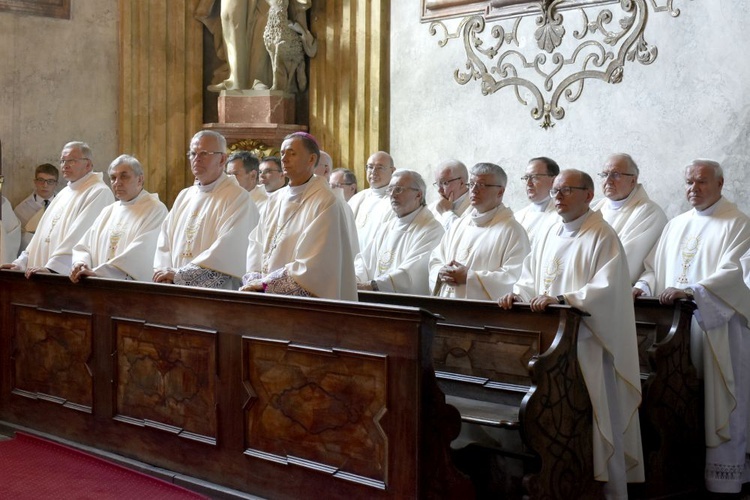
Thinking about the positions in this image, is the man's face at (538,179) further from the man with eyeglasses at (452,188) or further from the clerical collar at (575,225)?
the clerical collar at (575,225)

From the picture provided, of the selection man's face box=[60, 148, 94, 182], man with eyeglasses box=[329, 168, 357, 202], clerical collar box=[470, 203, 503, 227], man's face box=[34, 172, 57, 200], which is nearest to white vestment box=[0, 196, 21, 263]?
man's face box=[34, 172, 57, 200]

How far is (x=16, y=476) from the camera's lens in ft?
18.6

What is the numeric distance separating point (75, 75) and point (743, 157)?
6631 mm

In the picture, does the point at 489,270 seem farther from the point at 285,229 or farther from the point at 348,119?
the point at 348,119

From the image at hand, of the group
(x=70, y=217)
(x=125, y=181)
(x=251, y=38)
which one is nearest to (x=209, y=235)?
(x=125, y=181)

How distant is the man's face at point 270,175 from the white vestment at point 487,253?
2155 mm

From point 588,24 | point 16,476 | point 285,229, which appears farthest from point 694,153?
point 16,476

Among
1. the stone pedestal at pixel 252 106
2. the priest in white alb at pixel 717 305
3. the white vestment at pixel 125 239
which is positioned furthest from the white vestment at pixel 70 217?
the priest in white alb at pixel 717 305

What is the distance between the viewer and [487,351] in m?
5.46

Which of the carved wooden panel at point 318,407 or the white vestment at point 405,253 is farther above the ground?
the white vestment at point 405,253

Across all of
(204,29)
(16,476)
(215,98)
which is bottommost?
(16,476)

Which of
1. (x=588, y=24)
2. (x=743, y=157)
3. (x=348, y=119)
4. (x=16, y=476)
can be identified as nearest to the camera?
(x=16, y=476)

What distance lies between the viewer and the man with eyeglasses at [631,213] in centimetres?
683

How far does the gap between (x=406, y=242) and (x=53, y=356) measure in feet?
8.34
